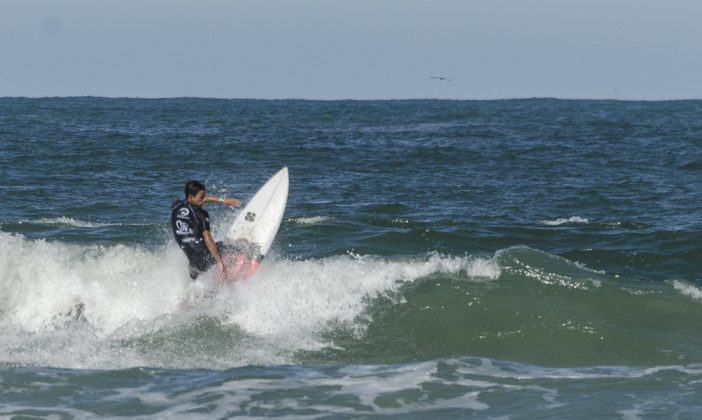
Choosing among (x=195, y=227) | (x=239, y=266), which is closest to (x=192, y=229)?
(x=195, y=227)

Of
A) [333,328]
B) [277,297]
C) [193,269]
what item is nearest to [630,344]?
[333,328]

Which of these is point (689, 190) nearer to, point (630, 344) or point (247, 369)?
point (630, 344)

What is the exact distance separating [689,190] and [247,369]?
16.3m

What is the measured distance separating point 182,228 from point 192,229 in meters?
0.13

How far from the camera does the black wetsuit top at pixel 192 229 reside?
12180mm

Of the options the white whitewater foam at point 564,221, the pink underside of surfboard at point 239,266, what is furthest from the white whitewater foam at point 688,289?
the pink underside of surfboard at point 239,266

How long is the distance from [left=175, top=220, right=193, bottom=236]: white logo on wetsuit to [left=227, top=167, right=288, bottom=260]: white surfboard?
1579 millimetres

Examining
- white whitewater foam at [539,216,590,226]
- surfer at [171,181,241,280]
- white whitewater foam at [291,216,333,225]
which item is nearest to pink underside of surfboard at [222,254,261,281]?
surfer at [171,181,241,280]

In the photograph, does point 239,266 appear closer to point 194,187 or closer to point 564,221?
point 194,187

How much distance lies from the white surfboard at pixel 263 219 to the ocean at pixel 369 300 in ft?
1.30

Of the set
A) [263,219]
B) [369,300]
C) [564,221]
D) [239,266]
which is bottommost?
[369,300]

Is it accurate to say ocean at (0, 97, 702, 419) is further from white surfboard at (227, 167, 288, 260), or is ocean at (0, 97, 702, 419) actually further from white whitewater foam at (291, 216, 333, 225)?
white surfboard at (227, 167, 288, 260)

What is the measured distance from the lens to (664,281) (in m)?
14.7

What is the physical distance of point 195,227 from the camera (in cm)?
1220
